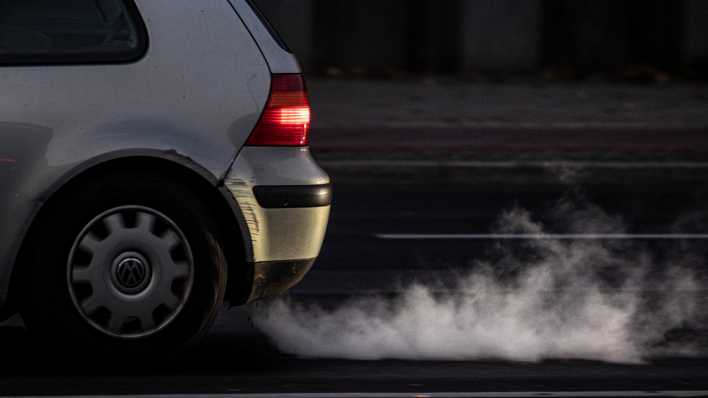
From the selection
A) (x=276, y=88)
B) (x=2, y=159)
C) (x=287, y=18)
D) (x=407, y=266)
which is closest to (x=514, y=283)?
(x=407, y=266)

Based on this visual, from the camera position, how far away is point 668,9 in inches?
850

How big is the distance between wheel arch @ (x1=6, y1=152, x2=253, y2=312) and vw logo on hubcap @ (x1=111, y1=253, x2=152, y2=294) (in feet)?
0.96

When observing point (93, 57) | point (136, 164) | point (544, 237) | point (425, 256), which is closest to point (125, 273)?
point (136, 164)

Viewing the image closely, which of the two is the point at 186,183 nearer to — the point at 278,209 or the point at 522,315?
the point at 278,209

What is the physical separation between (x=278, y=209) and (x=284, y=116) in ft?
1.07

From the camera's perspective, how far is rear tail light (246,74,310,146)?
562 centimetres

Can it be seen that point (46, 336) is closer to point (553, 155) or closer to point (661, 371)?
point (661, 371)

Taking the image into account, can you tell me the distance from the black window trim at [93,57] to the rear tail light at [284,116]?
467 millimetres

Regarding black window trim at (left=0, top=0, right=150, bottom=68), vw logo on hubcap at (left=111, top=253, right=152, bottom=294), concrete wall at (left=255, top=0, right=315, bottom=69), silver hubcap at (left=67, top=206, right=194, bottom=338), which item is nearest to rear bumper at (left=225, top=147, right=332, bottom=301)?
silver hubcap at (left=67, top=206, right=194, bottom=338)

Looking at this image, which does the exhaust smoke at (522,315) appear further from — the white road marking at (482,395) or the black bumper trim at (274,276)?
the white road marking at (482,395)

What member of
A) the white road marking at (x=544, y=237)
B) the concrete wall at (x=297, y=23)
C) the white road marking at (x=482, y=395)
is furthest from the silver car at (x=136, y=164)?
the concrete wall at (x=297, y=23)

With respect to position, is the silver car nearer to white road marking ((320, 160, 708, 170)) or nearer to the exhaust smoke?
the exhaust smoke

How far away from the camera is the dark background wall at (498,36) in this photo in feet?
69.5

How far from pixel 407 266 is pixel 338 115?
25.7 ft
